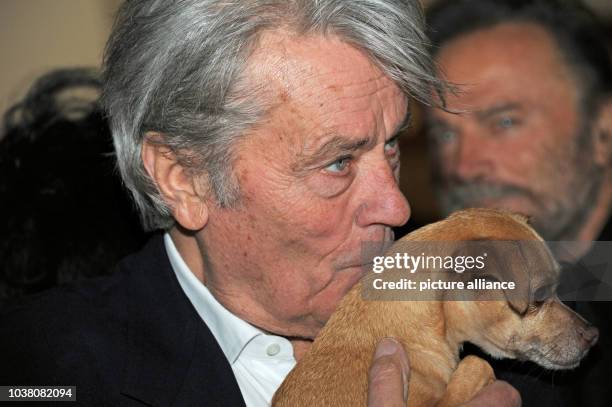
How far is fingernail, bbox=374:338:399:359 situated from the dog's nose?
587 mm

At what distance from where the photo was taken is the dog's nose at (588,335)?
7.96 ft

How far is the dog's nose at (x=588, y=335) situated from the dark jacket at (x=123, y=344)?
100cm

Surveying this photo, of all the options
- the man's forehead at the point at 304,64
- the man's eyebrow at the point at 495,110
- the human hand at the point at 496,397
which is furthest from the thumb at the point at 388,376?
the man's eyebrow at the point at 495,110

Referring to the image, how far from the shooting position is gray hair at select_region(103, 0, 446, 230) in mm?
2154

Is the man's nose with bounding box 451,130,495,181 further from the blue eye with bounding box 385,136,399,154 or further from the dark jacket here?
the dark jacket

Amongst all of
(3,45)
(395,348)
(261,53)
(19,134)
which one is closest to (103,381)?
(395,348)

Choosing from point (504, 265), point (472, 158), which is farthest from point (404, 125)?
point (472, 158)

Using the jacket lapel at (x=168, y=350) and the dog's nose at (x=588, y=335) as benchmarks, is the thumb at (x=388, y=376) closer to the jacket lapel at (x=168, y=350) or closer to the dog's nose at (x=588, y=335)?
the jacket lapel at (x=168, y=350)

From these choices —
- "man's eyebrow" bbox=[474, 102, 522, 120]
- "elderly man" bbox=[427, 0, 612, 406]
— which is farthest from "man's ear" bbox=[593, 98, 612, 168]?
"man's eyebrow" bbox=[474, 102, 522, 120]

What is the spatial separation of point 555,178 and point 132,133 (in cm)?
256

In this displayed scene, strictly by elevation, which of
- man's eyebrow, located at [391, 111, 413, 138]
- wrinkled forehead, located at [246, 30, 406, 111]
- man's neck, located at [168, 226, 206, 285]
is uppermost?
wrinkled forehead, located at [246, 30, 406, 111]

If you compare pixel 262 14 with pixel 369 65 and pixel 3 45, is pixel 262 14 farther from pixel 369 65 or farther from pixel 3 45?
pixel 3 45

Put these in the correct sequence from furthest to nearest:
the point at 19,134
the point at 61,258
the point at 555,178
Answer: the point at 555,178 → the point at 19,134 → the point at 61,258

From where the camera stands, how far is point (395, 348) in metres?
2.21
